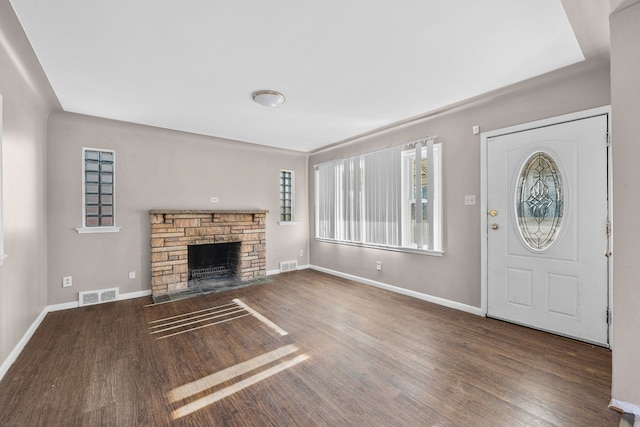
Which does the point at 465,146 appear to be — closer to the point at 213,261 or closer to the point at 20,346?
the point at 213,261

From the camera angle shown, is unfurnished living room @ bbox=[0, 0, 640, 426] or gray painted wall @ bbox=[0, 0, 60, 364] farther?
gray painted wall @ bbox=[0, 0, 60, 364]

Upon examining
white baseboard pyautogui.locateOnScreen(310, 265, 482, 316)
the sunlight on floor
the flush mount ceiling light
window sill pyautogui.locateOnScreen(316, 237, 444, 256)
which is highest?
the flush mount ceiling light

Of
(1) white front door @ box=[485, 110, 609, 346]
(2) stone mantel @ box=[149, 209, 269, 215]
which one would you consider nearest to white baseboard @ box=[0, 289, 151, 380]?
(2) stone mantel @ box=[149, 209, 269, 215]

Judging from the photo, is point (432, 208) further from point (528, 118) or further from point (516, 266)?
point (528, 118)

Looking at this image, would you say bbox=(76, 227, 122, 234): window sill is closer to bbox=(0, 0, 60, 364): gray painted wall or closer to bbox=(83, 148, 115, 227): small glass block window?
bbox=(83, 148, 115, 227): small glass block window

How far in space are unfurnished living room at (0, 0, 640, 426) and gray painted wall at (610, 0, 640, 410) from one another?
1cm

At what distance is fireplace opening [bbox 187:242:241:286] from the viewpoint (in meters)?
4.92

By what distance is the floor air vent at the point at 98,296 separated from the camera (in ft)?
12.3

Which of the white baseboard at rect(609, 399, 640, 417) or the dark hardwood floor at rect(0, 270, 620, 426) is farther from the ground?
the white baseboard at rect(609, 399, 640, 417)

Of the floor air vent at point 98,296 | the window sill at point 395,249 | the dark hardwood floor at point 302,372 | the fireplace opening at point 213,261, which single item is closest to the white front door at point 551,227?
the dark hardwood floor at point 302,372

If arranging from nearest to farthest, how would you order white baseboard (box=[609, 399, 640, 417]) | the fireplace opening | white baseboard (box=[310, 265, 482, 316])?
white baseboard (box=[609, 399, 640, 417])
white baseboard (box=[310, 265, 482, 316])
the fireplace opening

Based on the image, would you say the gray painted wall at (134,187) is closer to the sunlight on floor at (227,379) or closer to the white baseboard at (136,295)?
the white baseboard at (136,295)

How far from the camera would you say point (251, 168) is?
5.34 metres

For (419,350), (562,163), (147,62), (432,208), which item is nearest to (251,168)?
(147,62)
